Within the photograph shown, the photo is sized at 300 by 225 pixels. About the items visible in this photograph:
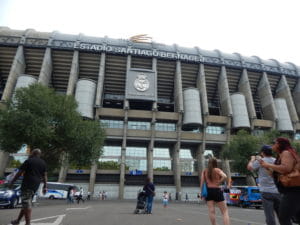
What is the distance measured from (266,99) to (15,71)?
4763 centimetres

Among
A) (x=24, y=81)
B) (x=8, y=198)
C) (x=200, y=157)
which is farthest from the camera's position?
(x=200, y=157)

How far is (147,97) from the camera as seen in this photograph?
128ft

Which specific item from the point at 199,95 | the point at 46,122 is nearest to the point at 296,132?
the point at 199,95

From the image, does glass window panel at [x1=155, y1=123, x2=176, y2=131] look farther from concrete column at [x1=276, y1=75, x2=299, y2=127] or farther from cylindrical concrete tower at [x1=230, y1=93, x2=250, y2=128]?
concrete column at [x1=276, y1=75, x2=299, y2=127]

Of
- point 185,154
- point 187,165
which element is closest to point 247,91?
point 185,154

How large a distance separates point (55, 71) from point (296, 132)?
50.4 meters

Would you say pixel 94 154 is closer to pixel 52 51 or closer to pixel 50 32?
pixel 52 51

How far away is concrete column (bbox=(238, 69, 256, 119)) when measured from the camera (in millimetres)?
41312

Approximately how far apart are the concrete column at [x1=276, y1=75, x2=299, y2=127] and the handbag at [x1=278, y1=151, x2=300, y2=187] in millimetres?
47839

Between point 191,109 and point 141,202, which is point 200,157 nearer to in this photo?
point 191,109

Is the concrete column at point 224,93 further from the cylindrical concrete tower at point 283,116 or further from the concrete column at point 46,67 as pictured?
the concrete column at point 46,67

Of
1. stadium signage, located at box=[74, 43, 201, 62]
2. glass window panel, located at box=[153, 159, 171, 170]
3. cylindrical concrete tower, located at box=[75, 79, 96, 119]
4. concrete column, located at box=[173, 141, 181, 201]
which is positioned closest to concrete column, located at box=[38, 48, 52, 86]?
stadium signage, located at box=[74, 43, 201, 62]

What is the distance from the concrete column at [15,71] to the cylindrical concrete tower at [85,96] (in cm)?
1051

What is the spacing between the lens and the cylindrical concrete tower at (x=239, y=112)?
1563 inches
